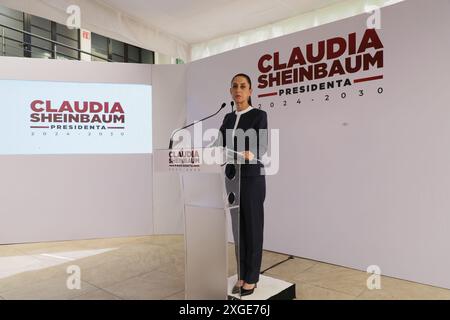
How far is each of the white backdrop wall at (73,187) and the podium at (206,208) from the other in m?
2.61

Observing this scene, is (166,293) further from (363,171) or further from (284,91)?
(284,91)

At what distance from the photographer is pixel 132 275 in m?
3.23

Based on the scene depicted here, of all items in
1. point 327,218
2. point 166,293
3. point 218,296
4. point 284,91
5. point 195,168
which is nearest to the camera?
point 195,168

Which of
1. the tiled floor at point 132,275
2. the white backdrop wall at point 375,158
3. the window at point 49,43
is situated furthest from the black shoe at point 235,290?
the window at point 49,43

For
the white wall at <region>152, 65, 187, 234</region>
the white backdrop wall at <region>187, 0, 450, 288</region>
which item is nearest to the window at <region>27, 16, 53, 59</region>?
the white wall at <region>152, 65, 187, 234</region>

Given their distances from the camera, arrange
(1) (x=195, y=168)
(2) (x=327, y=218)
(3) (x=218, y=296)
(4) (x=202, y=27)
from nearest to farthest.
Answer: (1) (x=195, y=168), (3) (x=218, y=296), (2) (x=327, y=218), (4) (x=202, y=27)

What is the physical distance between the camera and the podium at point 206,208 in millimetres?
2045

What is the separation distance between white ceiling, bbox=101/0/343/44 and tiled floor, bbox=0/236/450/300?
4.19m

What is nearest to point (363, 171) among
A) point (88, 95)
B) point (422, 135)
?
point (422, 135)

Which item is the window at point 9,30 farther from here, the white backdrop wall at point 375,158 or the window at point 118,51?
the white backdrop wall at point 375,158

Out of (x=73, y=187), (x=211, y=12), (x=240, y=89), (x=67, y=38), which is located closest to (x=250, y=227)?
(x=240, y=89)

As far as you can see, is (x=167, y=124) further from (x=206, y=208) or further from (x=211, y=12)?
(x=206, y=208)

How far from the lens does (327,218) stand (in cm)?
350

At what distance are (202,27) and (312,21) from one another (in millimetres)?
2262
